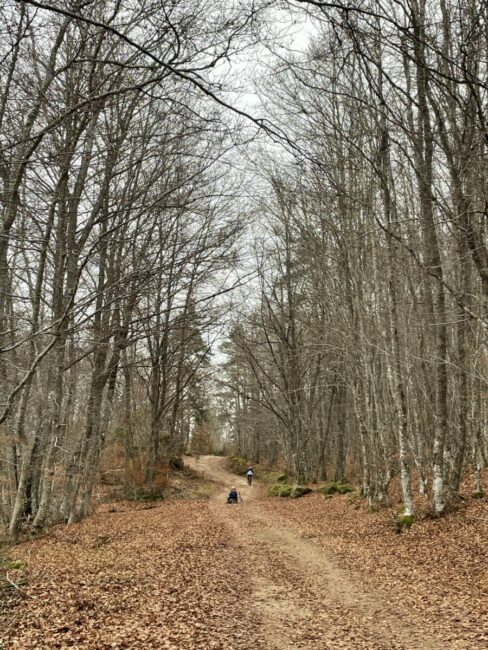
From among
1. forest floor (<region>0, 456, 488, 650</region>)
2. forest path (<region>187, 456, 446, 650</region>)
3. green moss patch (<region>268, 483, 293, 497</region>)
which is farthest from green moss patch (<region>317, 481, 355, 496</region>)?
forest path (<region>187, 456, 446, 650</region>)

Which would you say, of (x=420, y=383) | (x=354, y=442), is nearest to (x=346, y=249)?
(x=420, y=383)

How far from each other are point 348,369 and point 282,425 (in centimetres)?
1105

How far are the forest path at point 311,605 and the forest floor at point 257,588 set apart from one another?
0.02 m

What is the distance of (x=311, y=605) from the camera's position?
237 inches

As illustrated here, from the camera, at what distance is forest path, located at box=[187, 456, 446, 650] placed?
4.86 m

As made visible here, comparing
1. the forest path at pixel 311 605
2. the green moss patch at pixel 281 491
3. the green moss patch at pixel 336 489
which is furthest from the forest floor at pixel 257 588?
the green moss patch at pixel 281 491

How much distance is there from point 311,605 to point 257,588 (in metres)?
1.08

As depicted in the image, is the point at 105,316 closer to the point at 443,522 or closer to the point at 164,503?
the point at 443,522

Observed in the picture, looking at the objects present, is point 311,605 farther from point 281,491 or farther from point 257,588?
point 281,491

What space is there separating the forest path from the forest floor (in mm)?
21

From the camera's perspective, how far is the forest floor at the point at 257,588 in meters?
4.89

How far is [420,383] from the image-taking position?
47.7 feet

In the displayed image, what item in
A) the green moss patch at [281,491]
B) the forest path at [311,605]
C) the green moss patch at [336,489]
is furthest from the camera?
the green moss patch at [281,491]

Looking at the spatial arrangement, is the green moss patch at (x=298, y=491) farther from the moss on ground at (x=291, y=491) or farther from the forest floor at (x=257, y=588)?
the forest floor at (x=257, y=588)
